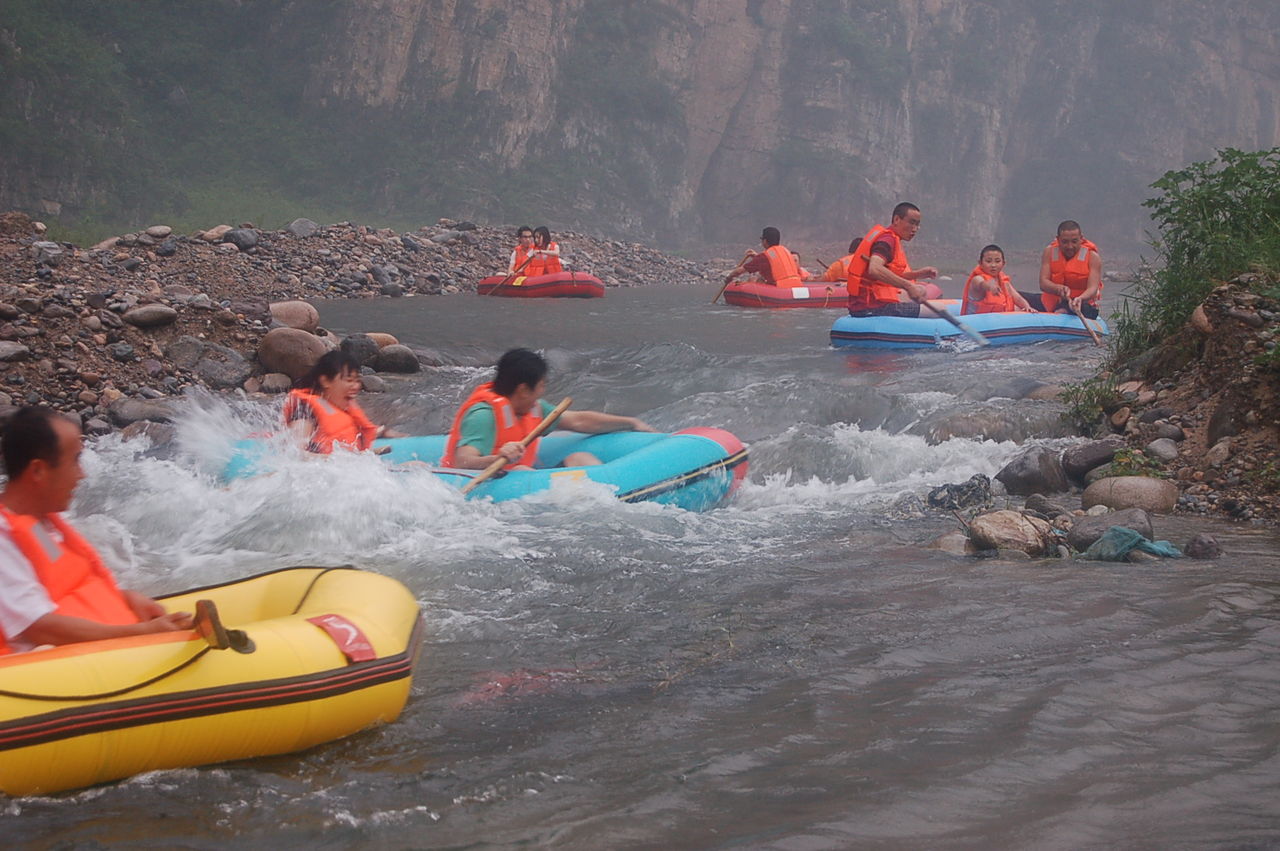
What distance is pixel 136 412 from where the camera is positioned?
8.47 meters

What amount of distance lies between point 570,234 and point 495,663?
23440 mm

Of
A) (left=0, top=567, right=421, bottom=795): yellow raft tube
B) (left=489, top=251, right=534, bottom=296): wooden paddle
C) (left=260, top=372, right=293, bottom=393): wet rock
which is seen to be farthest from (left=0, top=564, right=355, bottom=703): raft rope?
(left=489, top=251, right=534, bottom=296): wooden paddle

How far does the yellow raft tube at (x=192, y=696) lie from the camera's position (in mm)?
2992

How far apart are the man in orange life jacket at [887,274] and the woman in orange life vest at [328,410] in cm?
637

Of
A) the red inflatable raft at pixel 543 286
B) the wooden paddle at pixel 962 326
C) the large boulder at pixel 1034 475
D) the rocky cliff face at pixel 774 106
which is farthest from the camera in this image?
the rocky cliff face at pixel 774 106

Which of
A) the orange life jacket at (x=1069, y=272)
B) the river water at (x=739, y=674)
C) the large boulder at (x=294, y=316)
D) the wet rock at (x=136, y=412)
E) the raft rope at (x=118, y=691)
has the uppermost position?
the orange life jacket at (x=1069, y=272)

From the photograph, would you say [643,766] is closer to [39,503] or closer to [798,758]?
[798,758]

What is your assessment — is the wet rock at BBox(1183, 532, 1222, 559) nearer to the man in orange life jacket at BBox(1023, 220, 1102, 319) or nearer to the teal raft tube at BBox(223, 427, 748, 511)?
the teal raft tube at BBox(223, 427, 748, 511)

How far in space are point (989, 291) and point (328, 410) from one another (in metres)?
7.99

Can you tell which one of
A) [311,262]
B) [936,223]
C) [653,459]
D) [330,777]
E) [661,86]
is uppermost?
[661,86]

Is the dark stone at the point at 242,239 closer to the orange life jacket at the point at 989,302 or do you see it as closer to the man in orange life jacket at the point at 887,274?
the man in orange life jacket at the point at 887,274

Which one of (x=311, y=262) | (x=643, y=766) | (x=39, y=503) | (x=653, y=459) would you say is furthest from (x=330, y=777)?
(x=311, y=262)

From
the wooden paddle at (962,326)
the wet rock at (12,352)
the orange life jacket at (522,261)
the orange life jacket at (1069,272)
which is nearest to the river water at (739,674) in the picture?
the wet rock at (12,352)

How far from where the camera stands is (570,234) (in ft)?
88.1
